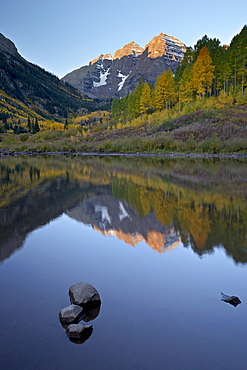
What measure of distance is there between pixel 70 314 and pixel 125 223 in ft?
17.8

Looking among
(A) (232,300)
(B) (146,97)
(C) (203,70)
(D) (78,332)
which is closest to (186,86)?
(C) (203,70)

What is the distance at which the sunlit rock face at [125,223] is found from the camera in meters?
8.11

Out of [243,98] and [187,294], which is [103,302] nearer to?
[187,294]

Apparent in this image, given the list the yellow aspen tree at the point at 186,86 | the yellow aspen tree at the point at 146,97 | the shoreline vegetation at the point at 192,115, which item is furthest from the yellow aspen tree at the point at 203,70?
the yellow aspen tree at the point at 146,97

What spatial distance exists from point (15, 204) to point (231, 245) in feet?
29.0

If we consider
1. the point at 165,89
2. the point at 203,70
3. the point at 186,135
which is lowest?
the point at 186,135

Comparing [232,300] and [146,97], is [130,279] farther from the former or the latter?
[146,97]

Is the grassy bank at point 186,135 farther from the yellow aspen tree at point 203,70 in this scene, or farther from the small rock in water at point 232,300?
the small rock in water at point 232,300

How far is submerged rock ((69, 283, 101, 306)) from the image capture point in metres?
4.84

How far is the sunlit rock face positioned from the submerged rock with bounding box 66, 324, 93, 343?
3457 millimetres

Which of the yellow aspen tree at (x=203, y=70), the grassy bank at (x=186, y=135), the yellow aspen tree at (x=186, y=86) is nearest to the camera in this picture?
the grassy bank at (x=186, y=135)

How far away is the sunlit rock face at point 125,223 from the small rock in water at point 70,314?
318cm

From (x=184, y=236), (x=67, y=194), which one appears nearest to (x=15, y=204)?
(x=67, y=194)

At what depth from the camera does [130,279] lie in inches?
230
